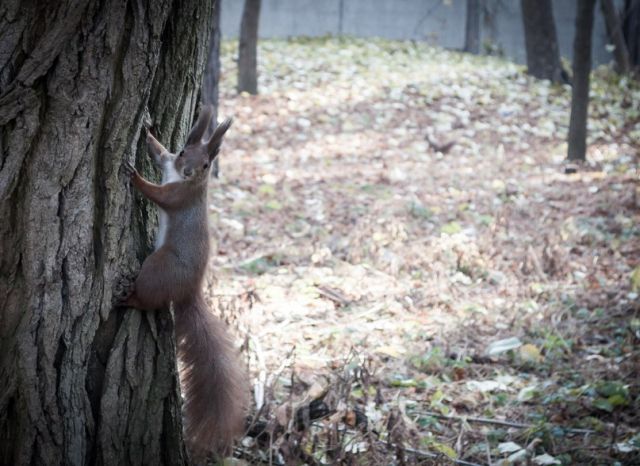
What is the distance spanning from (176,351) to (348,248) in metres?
2.94

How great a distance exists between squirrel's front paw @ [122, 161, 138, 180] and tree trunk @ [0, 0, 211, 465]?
0.02 metres

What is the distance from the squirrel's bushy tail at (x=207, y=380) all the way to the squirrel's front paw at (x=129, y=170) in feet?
1.65

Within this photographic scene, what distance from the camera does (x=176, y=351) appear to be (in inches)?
106

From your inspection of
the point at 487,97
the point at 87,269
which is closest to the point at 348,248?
the point at 87,269

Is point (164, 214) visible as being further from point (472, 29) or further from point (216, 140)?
point (472, 29)

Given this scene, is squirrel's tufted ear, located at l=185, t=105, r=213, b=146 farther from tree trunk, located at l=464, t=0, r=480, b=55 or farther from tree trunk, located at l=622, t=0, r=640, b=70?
tree trunk, located at l=464, t=0, r=480, b=55

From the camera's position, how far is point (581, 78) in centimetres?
827

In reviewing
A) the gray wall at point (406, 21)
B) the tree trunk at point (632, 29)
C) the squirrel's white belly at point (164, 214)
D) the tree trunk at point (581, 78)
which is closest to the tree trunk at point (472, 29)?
the gray wall at point (406, 21)

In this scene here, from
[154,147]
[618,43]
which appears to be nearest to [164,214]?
[154,147]

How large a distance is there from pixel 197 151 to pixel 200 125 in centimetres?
14

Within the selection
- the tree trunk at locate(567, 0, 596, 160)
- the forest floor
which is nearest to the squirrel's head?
the forest floor

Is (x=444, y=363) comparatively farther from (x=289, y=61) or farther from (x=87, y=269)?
(x=289, y=61)

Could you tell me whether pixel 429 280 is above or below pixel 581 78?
below

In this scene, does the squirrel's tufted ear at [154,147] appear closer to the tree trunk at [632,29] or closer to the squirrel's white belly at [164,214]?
the squirrel's white belly at [164,214]
